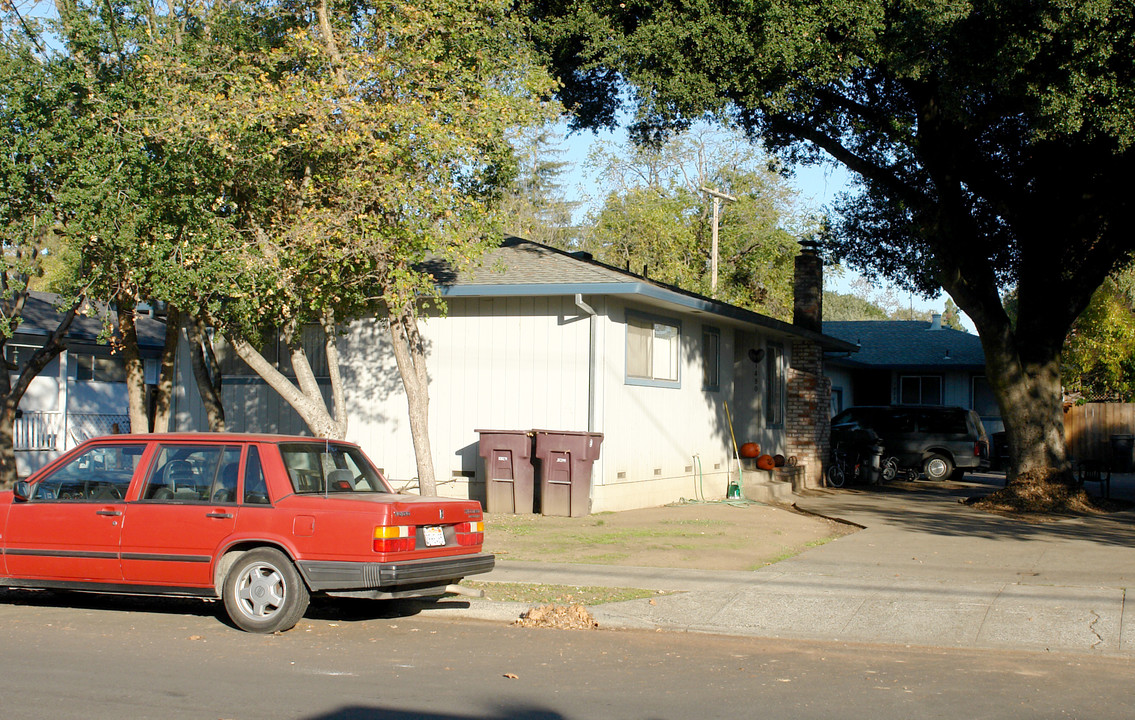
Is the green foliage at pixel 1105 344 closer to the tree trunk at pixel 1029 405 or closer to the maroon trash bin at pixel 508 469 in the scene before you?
the tree trunk at pixel 1029 405

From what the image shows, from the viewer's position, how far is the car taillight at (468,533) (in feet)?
29.3

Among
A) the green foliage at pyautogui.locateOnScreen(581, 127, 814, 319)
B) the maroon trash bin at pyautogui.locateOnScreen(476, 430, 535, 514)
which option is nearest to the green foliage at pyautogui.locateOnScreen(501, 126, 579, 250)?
the green foliage at pyautogui.locateOnScreen(581, 127, 814, 319)

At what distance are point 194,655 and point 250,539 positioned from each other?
1024mm


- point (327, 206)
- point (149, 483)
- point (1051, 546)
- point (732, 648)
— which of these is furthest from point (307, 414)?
point (1051, 546)

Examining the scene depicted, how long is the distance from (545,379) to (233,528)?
8.34 m

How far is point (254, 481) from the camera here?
8.53 metres

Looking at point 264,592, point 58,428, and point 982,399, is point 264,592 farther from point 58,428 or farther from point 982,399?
point 982,399

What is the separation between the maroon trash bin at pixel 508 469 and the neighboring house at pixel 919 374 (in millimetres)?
20486

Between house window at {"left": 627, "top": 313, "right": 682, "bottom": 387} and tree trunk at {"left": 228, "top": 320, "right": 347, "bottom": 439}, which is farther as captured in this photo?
house window at {"left": 627, "top": 313, "right": 682, "bottom": 387}

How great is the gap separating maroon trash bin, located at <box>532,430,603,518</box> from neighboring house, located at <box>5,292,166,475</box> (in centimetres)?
1141

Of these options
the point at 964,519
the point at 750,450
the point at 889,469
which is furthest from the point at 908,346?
the point at 964,519

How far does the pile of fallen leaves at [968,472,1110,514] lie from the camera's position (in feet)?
58.2

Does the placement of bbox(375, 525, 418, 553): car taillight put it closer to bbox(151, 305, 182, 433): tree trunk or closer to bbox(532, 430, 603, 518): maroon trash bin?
bbox(532, 430, 603, 518): maroon trash bin

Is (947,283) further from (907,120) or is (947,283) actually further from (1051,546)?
(1051,546)
